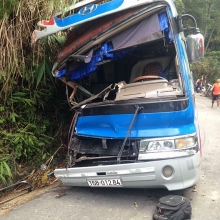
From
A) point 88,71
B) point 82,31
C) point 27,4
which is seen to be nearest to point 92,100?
point 88,71

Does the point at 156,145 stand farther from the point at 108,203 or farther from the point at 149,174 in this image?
the point at 108,203

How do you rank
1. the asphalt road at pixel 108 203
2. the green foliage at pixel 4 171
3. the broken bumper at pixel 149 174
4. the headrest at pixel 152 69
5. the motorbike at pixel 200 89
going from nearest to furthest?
the broken bumper at pixel 149 174, the asphalt road at pixel 108 203, the green foliage at pixel 4 171, the headrest at pixel 152 69, the motorbike at pixel 200 89

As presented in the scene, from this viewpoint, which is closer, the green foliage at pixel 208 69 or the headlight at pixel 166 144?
the headlight at pixel 166 144

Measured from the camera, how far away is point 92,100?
4.47 m

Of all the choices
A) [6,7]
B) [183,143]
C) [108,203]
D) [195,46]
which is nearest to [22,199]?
[108,203]

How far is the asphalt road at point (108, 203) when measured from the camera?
A: 364 centimetres

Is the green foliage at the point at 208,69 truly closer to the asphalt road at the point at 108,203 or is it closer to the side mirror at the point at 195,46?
the asphalt road at the point at 108,203

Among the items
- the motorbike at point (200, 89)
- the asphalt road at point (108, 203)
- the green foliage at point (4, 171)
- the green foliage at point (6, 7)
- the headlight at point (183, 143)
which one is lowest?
the motorbike at point (200, 89)

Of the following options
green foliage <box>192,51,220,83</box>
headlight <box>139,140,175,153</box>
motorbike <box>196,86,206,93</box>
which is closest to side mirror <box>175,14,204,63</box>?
headlight <box>139,140,175,153</box>

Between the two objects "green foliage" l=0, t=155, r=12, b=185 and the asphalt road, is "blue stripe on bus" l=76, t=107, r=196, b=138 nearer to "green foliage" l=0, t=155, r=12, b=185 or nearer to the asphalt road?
the asphalt road

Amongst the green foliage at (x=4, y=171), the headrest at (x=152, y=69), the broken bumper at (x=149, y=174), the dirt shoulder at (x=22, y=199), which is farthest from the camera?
the headrest at (x=152, y=69)

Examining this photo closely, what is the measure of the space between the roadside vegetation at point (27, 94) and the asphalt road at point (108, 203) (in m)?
0.75

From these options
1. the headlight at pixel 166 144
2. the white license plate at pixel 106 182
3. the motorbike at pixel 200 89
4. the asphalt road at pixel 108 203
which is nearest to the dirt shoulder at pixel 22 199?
the asphalt road at pixel 108 203

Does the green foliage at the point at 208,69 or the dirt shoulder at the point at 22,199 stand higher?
the dirt shoulder at the point at 22,199
